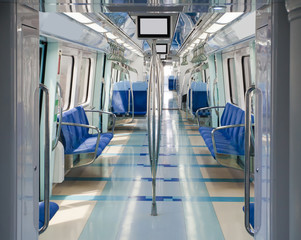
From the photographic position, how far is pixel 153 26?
11.1 ft

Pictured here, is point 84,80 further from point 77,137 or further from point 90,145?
point 90,145

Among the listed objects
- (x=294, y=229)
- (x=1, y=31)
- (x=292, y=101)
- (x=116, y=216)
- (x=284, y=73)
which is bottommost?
(x=116, y=216)

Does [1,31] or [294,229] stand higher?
[1,31]

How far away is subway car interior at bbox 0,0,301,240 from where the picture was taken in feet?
6.13

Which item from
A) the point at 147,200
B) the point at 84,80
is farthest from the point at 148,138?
the point at 84,80

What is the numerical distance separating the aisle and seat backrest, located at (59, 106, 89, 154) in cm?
49

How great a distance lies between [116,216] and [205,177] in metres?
2.05

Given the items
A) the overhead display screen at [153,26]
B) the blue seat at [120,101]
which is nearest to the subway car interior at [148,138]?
the overhead display screen at [153,26]

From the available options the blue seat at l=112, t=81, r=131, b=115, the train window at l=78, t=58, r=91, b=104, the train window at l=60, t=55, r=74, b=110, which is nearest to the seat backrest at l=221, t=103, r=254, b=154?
the train window at l=60, t=55, r=74, b=110

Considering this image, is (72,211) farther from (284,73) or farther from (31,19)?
(284,73)

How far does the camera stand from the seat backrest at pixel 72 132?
526 centimetres

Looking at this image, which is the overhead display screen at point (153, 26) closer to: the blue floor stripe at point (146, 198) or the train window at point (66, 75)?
the blue floor stripe at point (146, 198)

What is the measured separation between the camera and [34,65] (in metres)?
2.08

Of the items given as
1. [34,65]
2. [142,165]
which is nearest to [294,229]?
[34,65]
